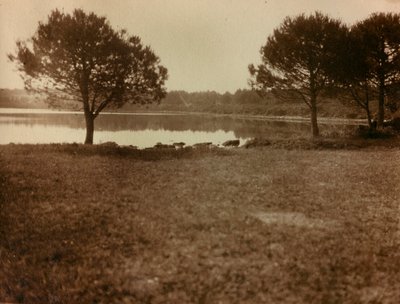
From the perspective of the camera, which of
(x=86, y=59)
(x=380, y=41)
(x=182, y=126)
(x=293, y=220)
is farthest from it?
(x=182, y=126)

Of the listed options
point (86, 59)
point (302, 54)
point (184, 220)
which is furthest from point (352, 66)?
point (184, 220)

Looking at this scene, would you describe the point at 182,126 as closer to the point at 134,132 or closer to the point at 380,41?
the point at 134,132

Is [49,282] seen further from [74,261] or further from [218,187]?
[218,187]

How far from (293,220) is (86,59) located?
2380 cm

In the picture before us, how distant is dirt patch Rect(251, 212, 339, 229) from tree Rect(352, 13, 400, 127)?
30.8 metres

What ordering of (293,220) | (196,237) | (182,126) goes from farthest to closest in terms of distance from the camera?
(182,126) → (293,220) → (196,237)

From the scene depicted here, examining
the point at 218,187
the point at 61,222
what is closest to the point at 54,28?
the point at 218,187

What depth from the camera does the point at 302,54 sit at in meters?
34.7

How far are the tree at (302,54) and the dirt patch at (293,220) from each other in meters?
26.2

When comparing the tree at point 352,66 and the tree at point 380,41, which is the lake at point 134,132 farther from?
the tree at point 380,41

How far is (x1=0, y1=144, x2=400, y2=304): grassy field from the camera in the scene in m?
6.32

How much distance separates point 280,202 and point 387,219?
297 centimetres

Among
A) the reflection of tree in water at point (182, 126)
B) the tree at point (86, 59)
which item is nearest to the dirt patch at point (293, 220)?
the tree at point (86, 59)

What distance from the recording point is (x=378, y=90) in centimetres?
4300
